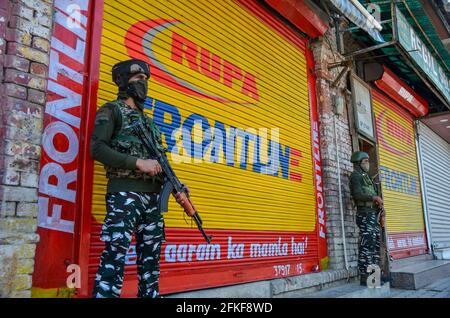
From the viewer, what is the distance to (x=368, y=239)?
5.60 meters

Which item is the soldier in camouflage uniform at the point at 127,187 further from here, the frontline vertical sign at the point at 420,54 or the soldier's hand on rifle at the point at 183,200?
the frontline vertical sign at the point at 420,54

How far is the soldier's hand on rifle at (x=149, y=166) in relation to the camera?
8.14 feet

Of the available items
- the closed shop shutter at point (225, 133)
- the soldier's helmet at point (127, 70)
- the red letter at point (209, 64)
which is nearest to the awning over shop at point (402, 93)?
the closed shop shutter at point (225, 133)

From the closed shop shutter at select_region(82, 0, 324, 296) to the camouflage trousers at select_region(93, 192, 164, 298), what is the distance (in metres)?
0.66

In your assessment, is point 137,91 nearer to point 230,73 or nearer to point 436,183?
point 230,73

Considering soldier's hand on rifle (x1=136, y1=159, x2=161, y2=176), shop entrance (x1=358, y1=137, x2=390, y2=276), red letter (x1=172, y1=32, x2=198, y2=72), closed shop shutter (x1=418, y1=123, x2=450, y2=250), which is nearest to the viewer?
soldier's hand on rifle (x1=136, y1=159, x2=161, y2=176)

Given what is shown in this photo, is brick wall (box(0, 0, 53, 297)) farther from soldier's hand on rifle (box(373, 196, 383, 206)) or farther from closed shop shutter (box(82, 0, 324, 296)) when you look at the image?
soldier's hand on rifle (box(373, 196, 383, 206))

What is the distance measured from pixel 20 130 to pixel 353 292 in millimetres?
4292

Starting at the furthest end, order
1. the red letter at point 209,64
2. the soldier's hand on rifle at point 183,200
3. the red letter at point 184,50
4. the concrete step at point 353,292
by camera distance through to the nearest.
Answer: the concrete step at point 353,292 → the red letter at point 209,64 → the red letter at point 184,50 → the soldier's hand on rifle at point 183,200

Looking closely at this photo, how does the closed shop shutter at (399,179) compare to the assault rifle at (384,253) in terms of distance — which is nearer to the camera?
the assault rifle at (384,253)

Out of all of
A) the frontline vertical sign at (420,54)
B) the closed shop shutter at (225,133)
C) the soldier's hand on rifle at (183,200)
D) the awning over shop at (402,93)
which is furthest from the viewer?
the awning over shop at (402,93)

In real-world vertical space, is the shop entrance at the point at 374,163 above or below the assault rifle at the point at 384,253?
above

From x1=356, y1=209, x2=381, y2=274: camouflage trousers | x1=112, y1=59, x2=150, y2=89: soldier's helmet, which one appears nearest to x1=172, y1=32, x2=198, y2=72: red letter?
x1=112, y1=59, x2=150, y2=89: soldier's helmet

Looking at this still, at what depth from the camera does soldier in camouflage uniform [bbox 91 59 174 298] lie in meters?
2.43
